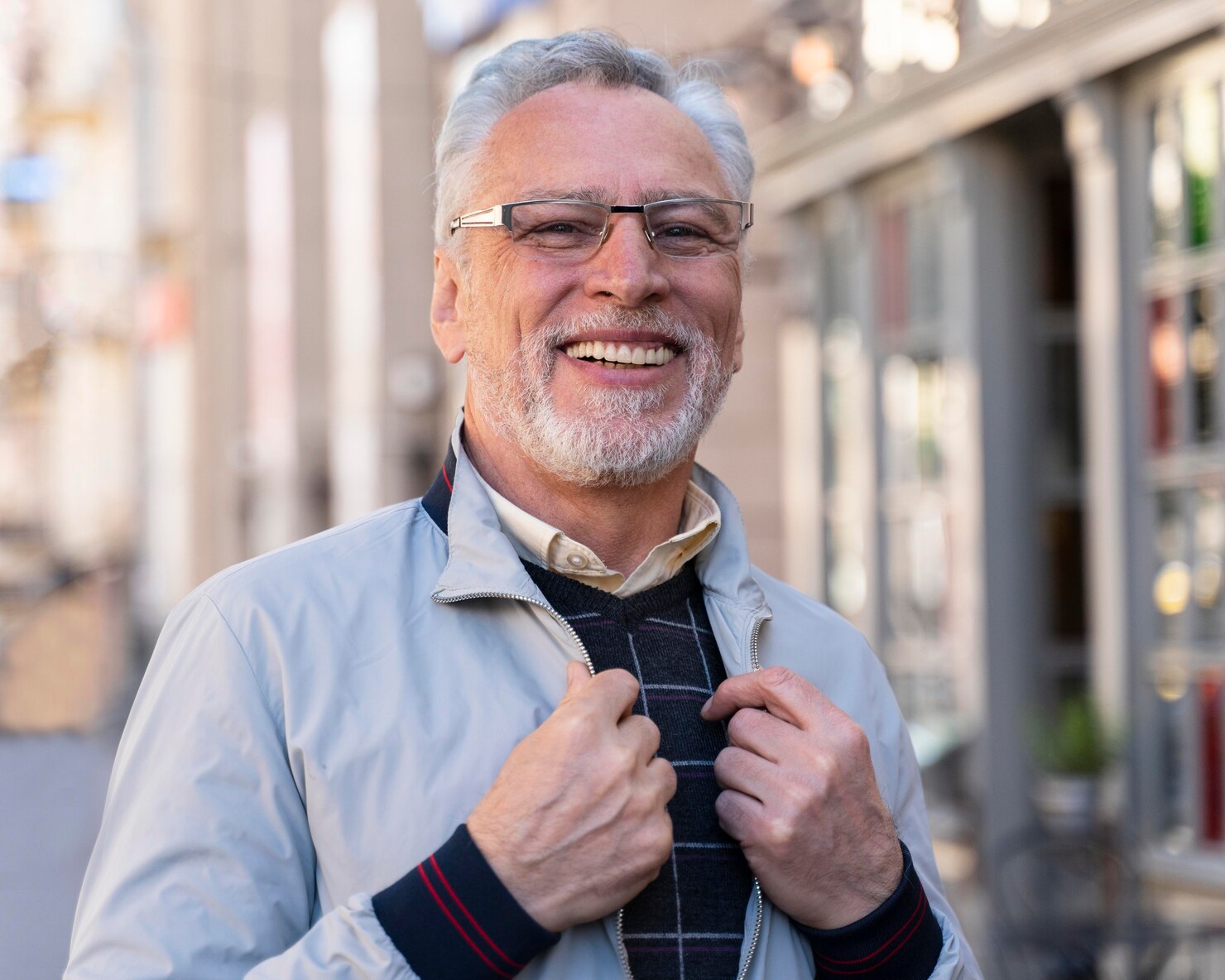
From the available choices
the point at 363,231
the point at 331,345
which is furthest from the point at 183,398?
the point at 363,231

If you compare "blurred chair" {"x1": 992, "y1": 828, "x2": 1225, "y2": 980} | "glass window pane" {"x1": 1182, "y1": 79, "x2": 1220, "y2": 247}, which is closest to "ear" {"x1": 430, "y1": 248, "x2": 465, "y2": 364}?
"blurred chair" {"x1": 992, "y1": 828, "x2": 1225, "y2": 980}

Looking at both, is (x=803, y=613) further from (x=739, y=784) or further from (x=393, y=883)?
(x=393, y=883)

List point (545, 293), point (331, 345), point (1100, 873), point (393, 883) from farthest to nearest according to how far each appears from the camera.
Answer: point (331, 345) < point (1100, 873) < point (545, 293) < point (393, 883)

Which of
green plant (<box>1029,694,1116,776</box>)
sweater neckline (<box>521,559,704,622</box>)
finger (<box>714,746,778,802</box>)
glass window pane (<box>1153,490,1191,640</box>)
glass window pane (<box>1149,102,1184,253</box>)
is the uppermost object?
glass window pane (<box>1149,102,1184,253</box>)

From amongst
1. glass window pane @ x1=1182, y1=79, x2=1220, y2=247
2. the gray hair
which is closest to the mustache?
the gray hair

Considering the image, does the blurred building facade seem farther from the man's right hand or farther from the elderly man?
the man's right hand

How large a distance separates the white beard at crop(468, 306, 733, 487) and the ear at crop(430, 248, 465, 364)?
0.53 ft

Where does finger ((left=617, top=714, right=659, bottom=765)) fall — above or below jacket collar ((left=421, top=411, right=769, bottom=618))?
below

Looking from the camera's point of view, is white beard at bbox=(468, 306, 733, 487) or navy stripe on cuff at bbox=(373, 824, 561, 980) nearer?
navy stripe on cuff at bbox=(373, 824, 561, 980)

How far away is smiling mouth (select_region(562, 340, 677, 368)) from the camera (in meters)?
1.99

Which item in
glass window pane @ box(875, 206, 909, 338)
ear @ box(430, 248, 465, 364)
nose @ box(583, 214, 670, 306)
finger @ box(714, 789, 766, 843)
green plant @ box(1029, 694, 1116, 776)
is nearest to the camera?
finger @ box(714, 789, 766, 843)

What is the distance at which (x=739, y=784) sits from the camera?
1.81 metres

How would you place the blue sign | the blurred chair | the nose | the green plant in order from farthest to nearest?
the blue sign, the green plant, the blurred chair, the nose

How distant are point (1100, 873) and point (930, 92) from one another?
365 cm
